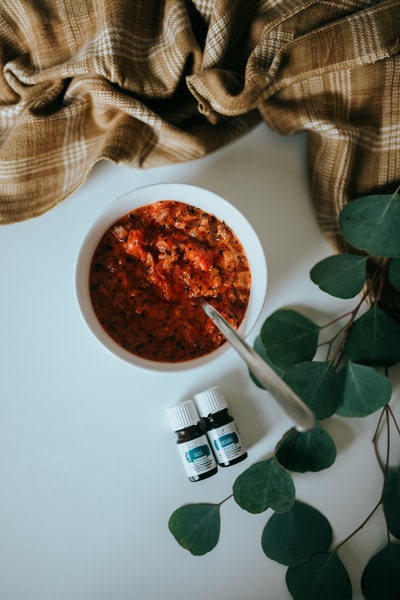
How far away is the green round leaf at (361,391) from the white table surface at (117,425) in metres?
0.15

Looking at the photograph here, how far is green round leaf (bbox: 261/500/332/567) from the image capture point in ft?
3.93

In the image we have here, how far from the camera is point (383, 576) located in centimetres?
122

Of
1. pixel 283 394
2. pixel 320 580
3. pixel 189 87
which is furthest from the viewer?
pixel 320 580

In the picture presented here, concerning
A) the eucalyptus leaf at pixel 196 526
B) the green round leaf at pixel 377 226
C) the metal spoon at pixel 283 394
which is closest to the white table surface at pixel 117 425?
the eucalyptus leaf at pixel 196 526

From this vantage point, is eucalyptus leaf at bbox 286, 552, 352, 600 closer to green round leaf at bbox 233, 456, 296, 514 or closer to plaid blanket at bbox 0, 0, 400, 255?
green round leaf at bbox 233, 456, 296, 514

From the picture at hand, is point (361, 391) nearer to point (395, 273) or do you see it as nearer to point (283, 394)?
point (395, 273)

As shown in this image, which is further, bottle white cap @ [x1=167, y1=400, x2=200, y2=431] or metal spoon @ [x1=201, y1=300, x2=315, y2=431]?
bottle white cap @ [x1=167, y1=400, x2=200, y2=431]

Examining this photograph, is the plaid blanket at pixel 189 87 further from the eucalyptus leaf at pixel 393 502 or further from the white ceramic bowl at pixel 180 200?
the eucalyptus leaf at pixel 393 502

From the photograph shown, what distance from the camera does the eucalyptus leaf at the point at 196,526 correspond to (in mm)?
1185

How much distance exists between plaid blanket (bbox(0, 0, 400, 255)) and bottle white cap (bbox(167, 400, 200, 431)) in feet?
1.75

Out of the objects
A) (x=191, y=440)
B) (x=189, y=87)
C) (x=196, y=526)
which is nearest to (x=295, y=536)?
(x=196, y=526)

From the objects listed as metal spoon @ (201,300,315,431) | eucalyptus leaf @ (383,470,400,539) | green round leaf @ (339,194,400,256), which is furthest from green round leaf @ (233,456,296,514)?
green round leaf @ (339,194,400,256)

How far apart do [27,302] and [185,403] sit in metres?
0.45

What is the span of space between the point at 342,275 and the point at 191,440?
1.67 ft
